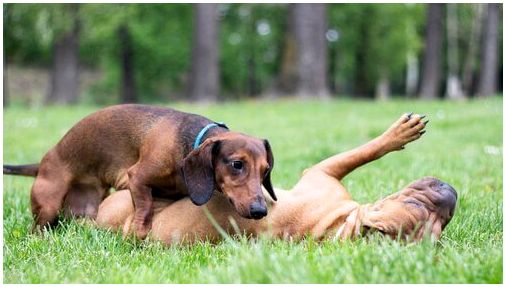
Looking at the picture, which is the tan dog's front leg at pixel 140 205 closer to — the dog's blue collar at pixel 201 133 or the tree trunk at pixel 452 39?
the dog's blue collar at pixel 201 133

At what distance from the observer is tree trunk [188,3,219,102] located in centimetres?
1889

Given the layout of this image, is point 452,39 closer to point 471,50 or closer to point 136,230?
point 471,50

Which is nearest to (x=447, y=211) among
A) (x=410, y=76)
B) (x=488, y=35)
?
(x=488, y=35)

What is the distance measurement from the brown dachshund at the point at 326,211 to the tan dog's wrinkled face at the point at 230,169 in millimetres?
169

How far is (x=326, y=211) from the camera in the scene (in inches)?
172

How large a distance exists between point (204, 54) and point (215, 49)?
365 millimetres

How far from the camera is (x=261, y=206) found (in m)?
3.83

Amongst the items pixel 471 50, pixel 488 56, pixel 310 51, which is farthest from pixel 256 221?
pixel 471 50

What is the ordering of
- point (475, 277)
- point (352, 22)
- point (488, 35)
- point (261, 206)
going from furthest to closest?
point (352, 22), point (488, 35), point (261, 206), point (475, 277)

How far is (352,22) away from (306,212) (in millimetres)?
32435

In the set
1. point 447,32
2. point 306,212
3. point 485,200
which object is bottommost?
point 447,32

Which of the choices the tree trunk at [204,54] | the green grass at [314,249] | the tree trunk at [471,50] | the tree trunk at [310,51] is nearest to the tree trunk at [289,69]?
the tree trunk at [310,51]

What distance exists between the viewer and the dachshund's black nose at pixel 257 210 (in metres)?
3.81

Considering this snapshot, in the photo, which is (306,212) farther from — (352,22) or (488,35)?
(352,22)
